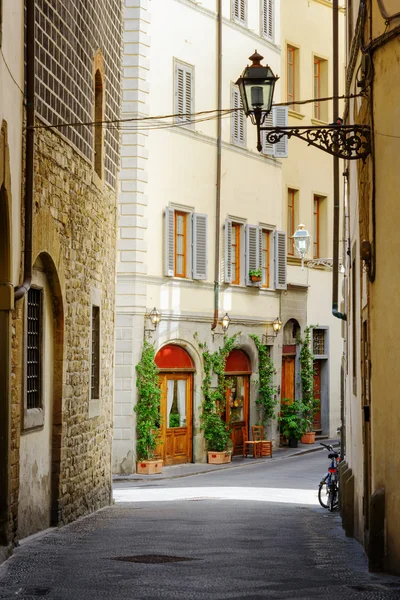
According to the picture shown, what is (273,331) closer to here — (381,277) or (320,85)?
(320,85)

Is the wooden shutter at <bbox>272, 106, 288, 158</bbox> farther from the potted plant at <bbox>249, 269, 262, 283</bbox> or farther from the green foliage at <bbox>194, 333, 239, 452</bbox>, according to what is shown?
the green foliage at <bbox>194, 333, 239, 452</bbox>

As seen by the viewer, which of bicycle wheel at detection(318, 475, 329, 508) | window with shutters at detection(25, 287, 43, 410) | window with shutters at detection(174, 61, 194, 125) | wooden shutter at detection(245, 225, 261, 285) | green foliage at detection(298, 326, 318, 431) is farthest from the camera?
green foliage at detection(298, 326, 318, 431)

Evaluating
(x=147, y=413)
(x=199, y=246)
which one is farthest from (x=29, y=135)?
(x=199, y=246)

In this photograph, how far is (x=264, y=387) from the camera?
1246 inches

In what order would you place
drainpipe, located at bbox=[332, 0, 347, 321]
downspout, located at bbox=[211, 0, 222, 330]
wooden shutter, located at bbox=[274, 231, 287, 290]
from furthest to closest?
1. wooden shutter, located at bbox=[274, 231, 287, 290]
2. downspout, located at bbox=[211, 0, 222, 330]
3. drainpipe, located at bbox=[332, 0, 347, 321]

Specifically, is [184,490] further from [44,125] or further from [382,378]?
[382,378]

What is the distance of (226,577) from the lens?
29.6 ft

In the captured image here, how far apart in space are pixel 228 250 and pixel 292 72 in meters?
7.86

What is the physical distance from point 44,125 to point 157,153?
606 inches

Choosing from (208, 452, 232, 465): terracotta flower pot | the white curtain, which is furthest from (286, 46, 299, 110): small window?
(208, 452, 232, 465): terracotta flower pot

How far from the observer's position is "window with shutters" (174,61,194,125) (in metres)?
28.6

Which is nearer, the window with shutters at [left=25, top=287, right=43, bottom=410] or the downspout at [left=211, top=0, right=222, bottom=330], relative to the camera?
the window with shutters at [left=25, top=287, right=43, bottom=410]

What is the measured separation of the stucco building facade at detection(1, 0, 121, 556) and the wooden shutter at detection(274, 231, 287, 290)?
48.2ft

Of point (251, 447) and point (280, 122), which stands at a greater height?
point (280, 122)
